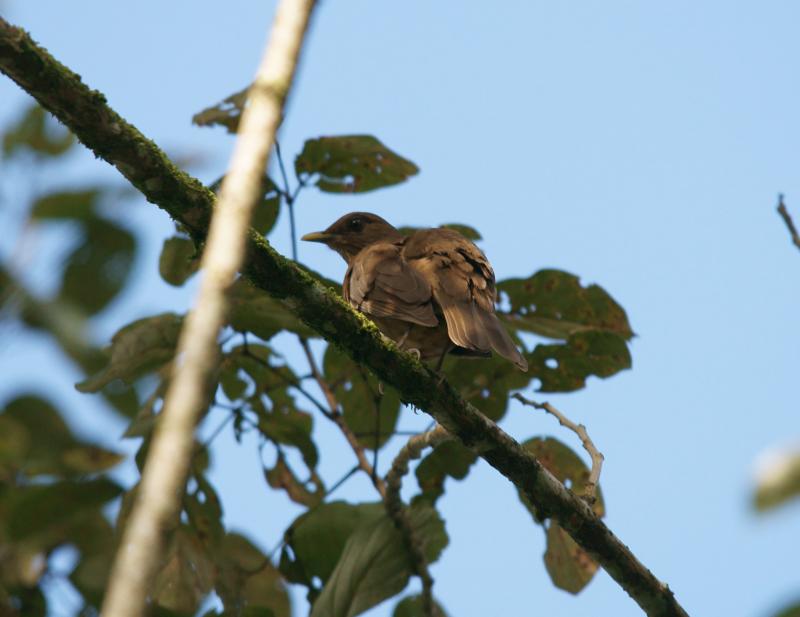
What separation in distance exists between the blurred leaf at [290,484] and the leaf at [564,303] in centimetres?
155

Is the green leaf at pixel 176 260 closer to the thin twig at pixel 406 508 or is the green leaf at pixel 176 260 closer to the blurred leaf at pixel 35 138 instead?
the thin twig at pixel 406 508

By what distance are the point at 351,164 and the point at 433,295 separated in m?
0.95

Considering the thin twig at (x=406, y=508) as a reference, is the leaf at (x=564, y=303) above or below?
above

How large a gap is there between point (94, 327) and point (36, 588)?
6.72ft

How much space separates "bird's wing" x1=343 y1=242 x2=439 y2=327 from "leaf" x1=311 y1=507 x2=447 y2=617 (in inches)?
38.7

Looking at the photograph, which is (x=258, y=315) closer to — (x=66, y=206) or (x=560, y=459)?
(x=560, y=459)

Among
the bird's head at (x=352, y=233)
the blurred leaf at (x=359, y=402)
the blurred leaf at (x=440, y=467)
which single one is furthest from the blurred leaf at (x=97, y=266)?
the bird's head at (x=352, y=233)

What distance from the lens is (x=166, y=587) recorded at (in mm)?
5137

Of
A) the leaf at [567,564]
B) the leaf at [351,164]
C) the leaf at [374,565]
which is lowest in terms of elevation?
the leaf at [567,564]

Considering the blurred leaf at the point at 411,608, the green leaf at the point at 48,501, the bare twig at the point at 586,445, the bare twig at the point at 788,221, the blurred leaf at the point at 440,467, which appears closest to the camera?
the green leaf at the point at 48,501

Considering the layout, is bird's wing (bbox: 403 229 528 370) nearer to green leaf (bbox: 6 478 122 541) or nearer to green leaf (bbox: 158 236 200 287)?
green leaf (bbox: 158 236 200 287)

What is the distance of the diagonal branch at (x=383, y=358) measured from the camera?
12.4 feet

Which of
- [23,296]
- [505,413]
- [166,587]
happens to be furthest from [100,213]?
[505,413]

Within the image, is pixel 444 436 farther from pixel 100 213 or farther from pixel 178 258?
pixel 100 213
